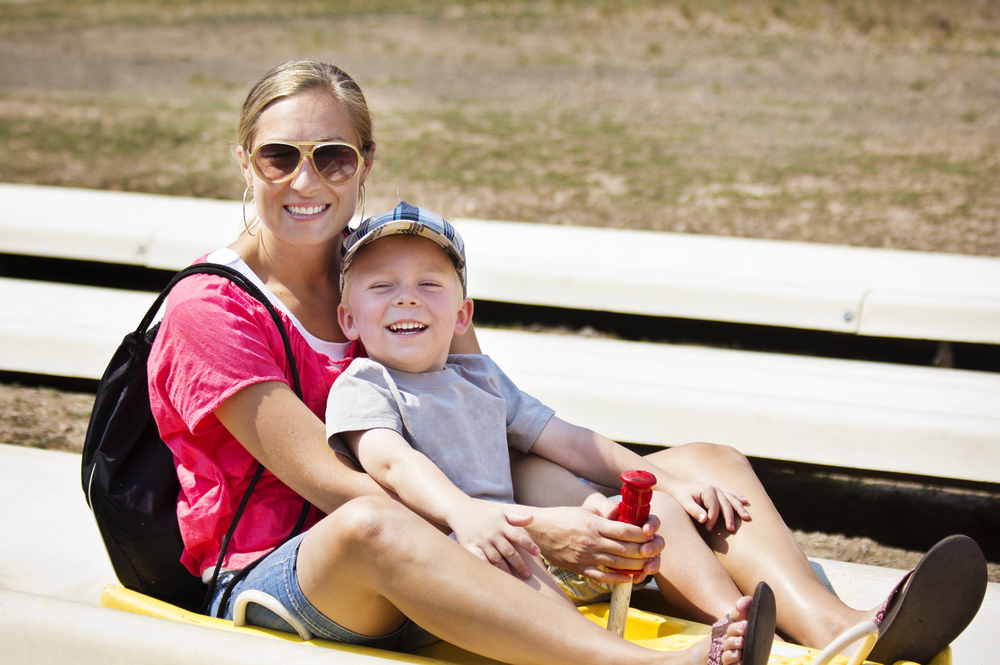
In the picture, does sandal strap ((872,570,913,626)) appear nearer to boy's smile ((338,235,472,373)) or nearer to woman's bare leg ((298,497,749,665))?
woman's bare leg ((298,497,749,665))

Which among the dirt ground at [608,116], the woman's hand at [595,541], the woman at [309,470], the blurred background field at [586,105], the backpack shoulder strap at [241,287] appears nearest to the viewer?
the woman at [309,470]

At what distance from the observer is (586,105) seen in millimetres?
8852

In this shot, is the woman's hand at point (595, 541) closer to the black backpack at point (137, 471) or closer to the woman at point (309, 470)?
the woman at point (309, 470)

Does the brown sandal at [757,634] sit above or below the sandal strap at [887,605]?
below

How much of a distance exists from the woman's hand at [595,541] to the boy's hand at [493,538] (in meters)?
0.10

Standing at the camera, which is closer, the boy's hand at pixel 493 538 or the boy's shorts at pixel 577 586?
the boy's hand at pixel 493 538

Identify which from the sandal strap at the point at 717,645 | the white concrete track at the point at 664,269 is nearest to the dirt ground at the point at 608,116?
the white concrete track at the point at 664,269

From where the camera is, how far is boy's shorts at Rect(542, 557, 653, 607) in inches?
68.5

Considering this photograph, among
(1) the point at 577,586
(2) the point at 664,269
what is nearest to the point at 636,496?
(1) the point at 577,586

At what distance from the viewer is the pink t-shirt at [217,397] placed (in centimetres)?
156

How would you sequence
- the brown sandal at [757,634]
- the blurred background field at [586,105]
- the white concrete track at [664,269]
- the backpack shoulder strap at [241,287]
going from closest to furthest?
the brown sandal at [757,634]
the backpack shoulder strap at [241,287]
the white concrete track at [664,269]
the blurred background field at [586,105]

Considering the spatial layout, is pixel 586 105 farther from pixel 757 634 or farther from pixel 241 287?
pixel 757 634

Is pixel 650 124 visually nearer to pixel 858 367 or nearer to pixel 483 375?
pixel 858 367

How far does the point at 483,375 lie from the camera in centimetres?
185
